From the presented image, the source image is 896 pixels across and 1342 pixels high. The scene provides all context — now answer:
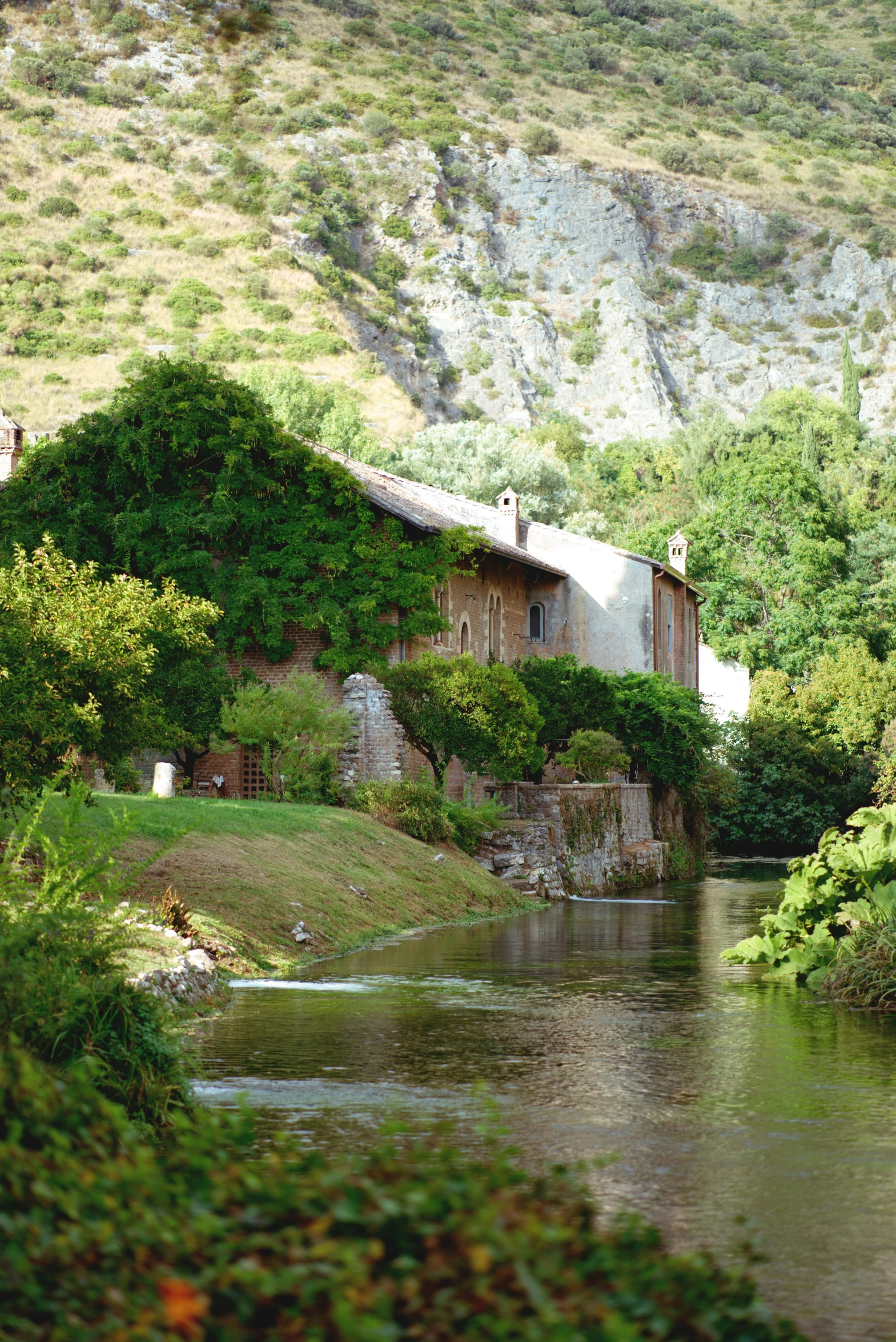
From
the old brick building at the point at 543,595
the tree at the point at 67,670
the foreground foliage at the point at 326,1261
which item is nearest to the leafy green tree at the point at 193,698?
the tree at the point at 67,670

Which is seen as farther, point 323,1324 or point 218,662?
point 218,662

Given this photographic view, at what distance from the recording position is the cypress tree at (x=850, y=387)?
345 ft

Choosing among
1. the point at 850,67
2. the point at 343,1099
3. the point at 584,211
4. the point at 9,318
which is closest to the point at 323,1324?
the point at 343,1099

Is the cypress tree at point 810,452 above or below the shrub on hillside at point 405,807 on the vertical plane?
above

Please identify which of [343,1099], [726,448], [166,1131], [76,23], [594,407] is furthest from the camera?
[76,23]

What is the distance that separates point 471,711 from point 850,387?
3285 inches

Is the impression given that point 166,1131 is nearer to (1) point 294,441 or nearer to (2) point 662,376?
(1) point 294,441

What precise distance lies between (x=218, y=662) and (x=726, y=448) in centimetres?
5457

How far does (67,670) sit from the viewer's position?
→ 17922 millimetres

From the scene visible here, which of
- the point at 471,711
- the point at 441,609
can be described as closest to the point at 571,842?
the point at 471,711

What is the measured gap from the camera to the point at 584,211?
12644cm

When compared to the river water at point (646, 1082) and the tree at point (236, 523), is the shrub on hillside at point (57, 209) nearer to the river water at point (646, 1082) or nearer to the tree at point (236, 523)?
the tree at point (236, 523)

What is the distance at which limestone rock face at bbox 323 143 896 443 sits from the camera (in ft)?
371

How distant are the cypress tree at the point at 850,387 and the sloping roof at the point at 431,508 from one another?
62339mm
